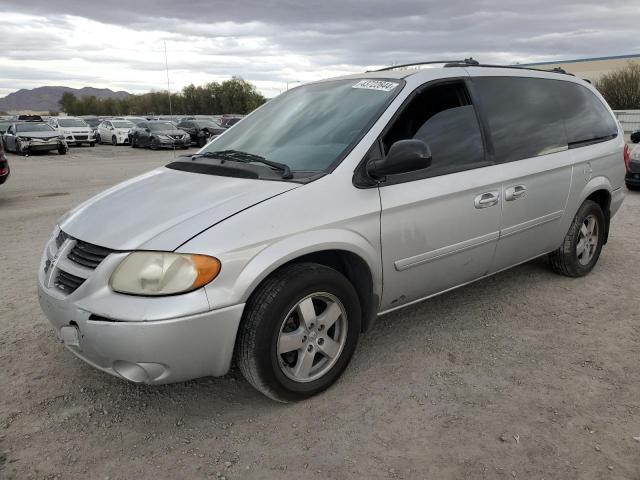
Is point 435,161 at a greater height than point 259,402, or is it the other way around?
point 435,161

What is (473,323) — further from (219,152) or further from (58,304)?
(58,304)

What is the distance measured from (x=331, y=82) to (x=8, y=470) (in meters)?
2.99

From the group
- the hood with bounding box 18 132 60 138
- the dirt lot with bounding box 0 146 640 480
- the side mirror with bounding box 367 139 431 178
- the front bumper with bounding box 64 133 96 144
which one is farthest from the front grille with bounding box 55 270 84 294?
the front bumper with bounding box 64 133 96 144

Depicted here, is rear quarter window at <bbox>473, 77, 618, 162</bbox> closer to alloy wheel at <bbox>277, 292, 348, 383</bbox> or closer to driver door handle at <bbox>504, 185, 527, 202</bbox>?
driver door handle at <bbox>504, 185, 527, 202</bbox>

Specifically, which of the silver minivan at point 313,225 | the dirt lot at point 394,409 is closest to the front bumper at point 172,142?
the dirt lot at point 394,409

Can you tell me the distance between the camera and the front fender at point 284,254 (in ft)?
8.32

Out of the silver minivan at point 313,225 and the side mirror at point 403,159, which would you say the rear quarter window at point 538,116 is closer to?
the silver minivan at point 313,225

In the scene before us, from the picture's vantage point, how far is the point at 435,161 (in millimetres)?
→ 3404

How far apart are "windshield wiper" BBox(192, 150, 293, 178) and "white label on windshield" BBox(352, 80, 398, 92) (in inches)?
32.8

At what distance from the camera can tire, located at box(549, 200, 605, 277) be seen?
4621mm

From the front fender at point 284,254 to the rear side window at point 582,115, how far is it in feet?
7.81

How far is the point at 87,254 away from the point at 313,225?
113 cm

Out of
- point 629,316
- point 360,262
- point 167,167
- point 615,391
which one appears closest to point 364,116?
point 360,262

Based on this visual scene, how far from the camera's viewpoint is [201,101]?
88312mm
